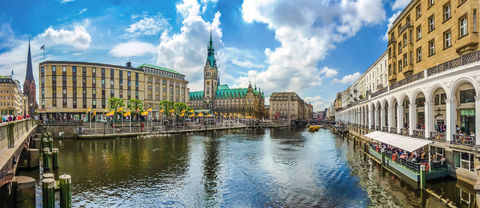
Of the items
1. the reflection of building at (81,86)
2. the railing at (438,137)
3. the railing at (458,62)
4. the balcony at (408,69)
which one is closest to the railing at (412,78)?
the railing at (458,62)

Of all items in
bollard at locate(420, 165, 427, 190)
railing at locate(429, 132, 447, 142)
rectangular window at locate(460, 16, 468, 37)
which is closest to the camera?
bollard at locate(420, 165, 427, 190)

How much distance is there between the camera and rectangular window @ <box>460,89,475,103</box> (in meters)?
28.0

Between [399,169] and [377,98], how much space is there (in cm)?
2428

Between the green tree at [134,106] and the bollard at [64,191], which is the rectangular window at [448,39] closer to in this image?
the bollard at [64,191]

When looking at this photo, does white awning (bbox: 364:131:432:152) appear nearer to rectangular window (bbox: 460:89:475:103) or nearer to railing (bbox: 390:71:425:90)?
railing (bbox: 390:71:425:90)

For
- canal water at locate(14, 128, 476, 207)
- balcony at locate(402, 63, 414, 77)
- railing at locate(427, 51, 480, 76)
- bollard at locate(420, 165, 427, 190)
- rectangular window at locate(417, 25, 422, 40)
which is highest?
rectangular window at locate(417, 25, 422, 40)

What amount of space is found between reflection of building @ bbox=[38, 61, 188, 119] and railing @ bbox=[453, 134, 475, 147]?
104 meters

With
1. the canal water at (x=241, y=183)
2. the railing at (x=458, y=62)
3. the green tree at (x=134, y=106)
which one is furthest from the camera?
the green tree at (x=134, y=106)

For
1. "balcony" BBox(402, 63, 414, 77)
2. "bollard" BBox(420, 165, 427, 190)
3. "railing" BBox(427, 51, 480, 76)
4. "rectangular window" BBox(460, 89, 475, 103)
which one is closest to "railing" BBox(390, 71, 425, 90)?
"railing" BBox(427, 51, 480, 76)

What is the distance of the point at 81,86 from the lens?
9412cm

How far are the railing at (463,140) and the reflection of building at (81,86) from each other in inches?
4087

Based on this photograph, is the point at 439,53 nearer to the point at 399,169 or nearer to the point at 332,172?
the point at 399,169

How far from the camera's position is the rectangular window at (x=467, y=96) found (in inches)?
1101

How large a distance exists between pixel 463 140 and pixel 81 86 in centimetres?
10719
